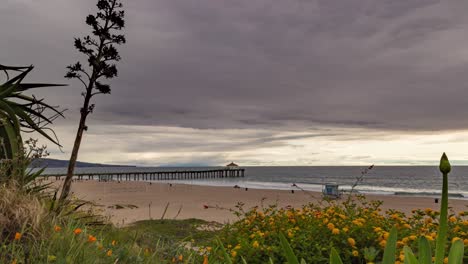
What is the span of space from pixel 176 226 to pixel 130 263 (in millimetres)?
10789

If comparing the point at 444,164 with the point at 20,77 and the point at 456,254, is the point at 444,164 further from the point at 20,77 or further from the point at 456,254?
the point at 20,77

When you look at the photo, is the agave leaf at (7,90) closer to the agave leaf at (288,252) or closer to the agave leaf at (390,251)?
the agave leaf at (288,252)

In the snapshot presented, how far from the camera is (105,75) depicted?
15.0m

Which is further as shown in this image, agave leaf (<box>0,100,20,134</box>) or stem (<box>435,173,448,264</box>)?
agave leaf (<box>0,100,20,134</box>)

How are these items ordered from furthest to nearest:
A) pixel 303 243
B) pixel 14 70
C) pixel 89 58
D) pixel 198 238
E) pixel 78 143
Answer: pixel 89 58, pixel 78 143, pixel 198 238, pixel 14 70, pixel 303 243

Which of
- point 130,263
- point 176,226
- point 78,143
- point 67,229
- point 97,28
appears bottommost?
point 176,226

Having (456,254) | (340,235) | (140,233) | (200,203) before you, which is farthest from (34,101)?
(200,203)

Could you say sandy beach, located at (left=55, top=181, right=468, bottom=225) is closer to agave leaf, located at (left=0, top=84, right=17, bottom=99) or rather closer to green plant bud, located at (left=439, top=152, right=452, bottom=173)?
agave leaf, located at (left=0, top=84, right=17, bottom=99)

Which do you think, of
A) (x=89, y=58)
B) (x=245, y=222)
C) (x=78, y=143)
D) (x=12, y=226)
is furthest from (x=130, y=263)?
(x=89, y=58)

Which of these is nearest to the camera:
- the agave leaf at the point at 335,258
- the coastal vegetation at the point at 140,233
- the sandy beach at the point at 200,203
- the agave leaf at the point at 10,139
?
the agave leaf at the point at 335,258

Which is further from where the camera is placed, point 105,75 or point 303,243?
point 105,75

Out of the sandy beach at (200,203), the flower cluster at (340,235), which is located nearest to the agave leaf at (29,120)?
the flower cluster at (340,235)

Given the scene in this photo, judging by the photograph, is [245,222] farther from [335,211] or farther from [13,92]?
[13,92]

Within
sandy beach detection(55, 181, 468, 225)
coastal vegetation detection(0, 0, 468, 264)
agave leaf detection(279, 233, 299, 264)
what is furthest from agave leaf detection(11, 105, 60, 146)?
sandy beach detection(55, 181, 468, 225)
